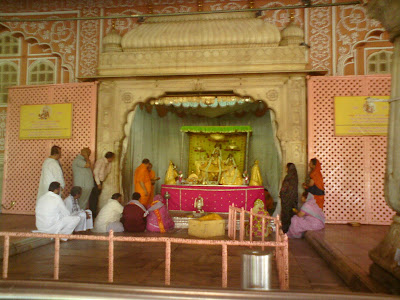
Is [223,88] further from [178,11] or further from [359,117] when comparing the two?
[359,117]

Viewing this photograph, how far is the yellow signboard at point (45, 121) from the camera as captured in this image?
7930 millimetres

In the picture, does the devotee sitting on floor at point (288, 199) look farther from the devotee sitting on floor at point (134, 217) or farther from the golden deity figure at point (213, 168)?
the golden deity figure at point (213, 168)

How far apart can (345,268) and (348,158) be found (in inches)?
157

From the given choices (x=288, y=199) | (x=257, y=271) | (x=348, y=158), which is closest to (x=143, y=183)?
(x=288, y=199)

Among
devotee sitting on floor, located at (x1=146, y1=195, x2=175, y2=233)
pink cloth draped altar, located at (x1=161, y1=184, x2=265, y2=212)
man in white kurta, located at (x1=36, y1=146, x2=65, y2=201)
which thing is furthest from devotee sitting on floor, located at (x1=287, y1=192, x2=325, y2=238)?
man in white kurta, located at (x1=36, y1=146, x2=65, y2=201)

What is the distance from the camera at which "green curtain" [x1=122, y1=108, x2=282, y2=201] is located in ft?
31.1

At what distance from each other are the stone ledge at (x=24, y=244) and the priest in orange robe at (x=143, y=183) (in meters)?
2.47

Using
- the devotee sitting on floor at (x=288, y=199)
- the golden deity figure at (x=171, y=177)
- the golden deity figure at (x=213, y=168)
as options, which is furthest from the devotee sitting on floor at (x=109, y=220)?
the golden deity figure at (x=213, y=168)

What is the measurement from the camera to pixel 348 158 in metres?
7.05

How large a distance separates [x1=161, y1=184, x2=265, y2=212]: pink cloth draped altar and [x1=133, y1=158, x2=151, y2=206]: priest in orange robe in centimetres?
57

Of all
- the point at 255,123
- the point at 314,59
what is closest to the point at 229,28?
the point at 314,59

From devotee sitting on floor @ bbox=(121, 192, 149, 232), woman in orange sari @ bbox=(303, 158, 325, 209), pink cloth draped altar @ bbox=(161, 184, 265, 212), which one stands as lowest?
devotee sitting on floor @ bbox=(121, 192, 149, 232)

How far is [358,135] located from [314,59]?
198cm

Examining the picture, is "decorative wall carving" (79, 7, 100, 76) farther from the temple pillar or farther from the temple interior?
the temple pillar
